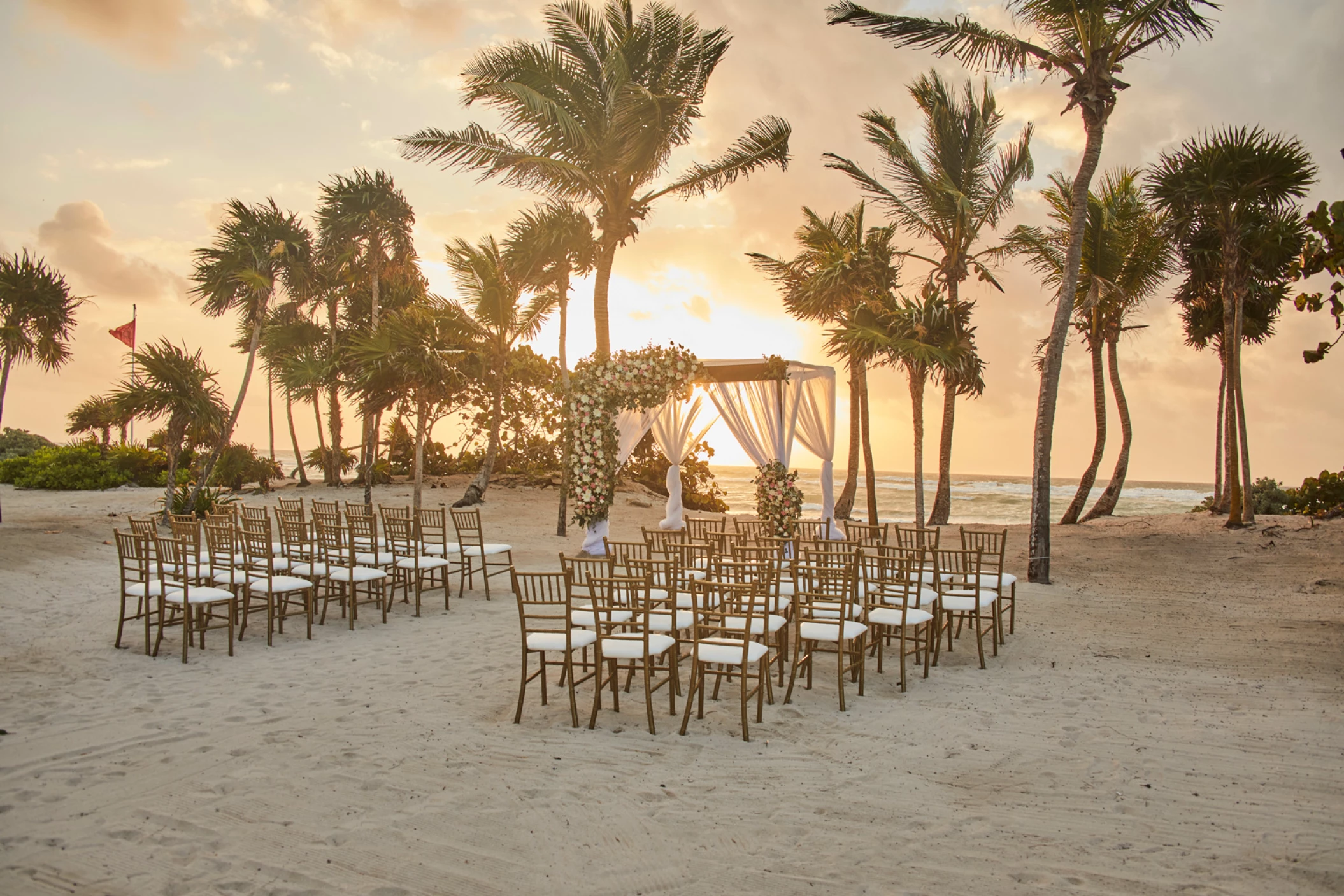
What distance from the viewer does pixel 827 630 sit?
16.8ft

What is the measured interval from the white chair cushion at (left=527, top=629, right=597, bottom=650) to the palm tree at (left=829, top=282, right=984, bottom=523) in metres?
11.0

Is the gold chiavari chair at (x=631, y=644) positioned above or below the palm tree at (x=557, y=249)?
below

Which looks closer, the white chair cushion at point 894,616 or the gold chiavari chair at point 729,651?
the gold chiavari chair at point 729,651

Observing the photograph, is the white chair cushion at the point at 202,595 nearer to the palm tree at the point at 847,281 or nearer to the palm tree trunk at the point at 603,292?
the palm tree trunk at the point at 603,292

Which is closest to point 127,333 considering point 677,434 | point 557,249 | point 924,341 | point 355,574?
point 557,249

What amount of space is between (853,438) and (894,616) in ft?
41.9

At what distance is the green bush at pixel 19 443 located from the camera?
26.6 metres

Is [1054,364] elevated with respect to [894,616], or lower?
elevated

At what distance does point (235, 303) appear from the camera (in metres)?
20.0

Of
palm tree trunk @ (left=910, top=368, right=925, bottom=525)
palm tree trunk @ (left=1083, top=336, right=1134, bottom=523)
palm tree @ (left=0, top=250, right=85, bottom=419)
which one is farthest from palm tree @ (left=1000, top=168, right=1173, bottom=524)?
palm tree @ (left=0, top=250, right=85, bottom=419)

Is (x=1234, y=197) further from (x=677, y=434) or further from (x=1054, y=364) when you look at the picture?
(x=677, y=434)

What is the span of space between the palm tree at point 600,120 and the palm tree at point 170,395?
5.58 m

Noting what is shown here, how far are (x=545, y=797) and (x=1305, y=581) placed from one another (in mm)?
10783

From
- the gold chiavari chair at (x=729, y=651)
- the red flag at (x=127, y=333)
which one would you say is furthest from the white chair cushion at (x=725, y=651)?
the red flag at (x=127, y=333)
